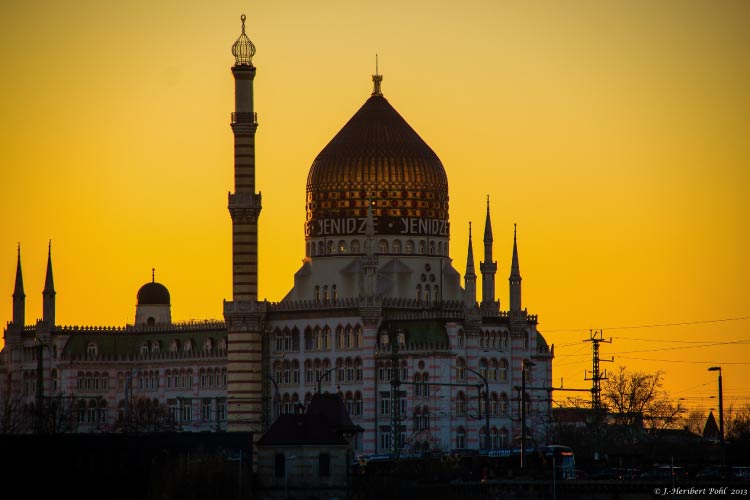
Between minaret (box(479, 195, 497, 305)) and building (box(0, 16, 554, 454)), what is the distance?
0.30ft

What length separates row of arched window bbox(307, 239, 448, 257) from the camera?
612 ft

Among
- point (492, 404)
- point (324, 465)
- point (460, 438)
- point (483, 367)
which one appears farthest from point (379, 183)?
point (324, 465)

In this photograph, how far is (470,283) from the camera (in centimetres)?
17750

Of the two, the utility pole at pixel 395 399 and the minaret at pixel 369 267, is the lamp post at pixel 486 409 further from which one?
the minaret at pixel 369 267

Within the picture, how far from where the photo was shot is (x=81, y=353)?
647 feet

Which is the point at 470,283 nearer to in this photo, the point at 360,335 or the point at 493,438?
the point at 360,335

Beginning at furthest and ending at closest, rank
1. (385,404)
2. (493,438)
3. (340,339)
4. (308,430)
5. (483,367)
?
(340,339)
(483,367)
(385,404)
(493,438)
(308,430)

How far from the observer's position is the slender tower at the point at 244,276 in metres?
182

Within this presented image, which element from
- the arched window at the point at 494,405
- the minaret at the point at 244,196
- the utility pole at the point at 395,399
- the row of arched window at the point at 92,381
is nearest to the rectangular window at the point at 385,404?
the utility pole at the point at 395,399

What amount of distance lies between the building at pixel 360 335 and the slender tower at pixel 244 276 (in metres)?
0.09

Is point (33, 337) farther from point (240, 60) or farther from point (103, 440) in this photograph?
point (103, 440)

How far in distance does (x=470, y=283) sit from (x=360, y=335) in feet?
26.2

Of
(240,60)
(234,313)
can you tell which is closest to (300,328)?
(234,313)

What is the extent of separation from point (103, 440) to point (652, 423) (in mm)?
59394
